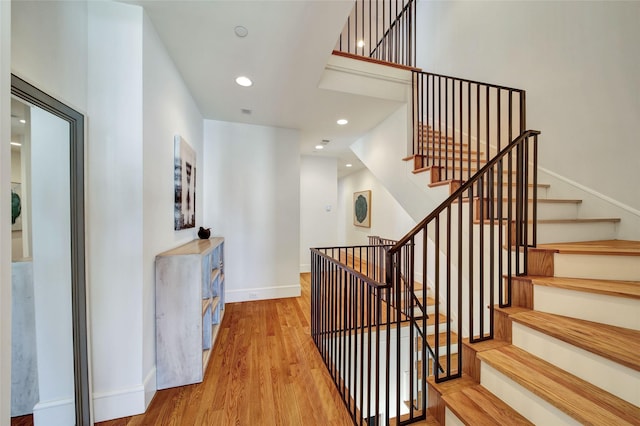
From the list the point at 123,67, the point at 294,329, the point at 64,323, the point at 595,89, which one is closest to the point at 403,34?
the point at 595,89

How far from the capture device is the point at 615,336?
112 cm

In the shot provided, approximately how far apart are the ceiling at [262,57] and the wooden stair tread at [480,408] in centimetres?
249

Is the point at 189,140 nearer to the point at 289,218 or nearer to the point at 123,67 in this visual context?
the point at 123,67

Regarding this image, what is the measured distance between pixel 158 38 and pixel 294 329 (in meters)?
3.07

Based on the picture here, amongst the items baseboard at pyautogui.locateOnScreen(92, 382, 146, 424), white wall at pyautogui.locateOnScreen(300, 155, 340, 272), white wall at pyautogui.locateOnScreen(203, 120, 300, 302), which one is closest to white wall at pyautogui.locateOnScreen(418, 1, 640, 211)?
white wall at pyautogui.locateOnScreen(203, 120, 300, 302)

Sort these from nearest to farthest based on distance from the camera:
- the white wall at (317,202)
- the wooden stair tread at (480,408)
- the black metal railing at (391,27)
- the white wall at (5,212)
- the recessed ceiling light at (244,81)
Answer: the white wall at (5,212) < the wooden stair tread at (480,408) < the recessed ceiling light at (244,81) < the black metal railing at (391,27) < the white wall at (317,202)

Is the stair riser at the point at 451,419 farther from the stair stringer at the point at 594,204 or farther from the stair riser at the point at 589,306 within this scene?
the stair stringer at the point at 594,204

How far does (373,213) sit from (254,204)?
345cm

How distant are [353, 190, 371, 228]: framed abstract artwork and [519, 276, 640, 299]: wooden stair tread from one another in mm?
4788

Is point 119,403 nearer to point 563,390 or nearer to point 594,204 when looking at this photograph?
point 563,390

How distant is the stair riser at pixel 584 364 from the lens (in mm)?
967

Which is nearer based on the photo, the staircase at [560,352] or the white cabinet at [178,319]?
the staircase at [560,352]

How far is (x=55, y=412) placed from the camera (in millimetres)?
1422

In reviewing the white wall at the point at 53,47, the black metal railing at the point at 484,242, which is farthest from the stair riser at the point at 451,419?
the white wall at the point at 53,47
